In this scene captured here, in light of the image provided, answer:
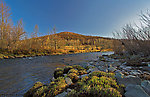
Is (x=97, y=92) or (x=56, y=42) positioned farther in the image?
(x=56, y=42)

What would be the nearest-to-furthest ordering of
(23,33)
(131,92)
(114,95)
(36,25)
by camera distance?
(114,95), (131,92), (23,33), (36,25)

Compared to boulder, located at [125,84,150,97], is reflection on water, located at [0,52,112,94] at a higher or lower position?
lower

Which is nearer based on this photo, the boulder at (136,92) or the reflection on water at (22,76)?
the boulder at (136,92)

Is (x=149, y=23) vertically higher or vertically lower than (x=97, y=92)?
higher

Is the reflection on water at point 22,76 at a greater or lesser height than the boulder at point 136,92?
lesser

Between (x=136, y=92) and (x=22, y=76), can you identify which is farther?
(x=22, y=76)

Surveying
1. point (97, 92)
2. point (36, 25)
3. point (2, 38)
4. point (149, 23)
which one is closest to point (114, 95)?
point (97, 92)

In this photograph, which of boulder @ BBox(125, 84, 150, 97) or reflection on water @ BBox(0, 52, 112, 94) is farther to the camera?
reflection on water @ BBox(0, 52, 112, 94)

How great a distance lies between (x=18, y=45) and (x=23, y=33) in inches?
169

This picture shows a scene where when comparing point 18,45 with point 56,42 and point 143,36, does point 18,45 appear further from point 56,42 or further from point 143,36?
point 143,36

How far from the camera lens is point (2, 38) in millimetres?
22578

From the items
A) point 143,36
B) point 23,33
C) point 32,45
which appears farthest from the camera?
point 32,45

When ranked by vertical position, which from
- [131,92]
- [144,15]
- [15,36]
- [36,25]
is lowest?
[131,92]

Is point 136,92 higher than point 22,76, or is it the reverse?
point 136,92
